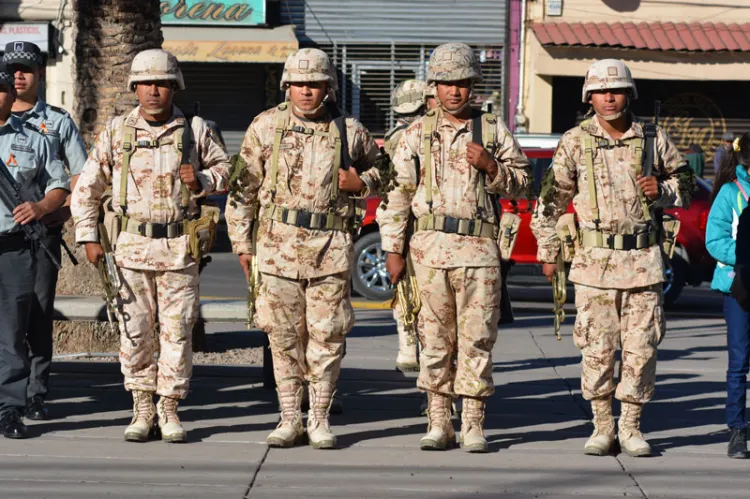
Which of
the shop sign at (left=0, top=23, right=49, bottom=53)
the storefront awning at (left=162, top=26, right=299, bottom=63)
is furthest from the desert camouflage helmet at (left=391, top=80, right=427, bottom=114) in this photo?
the shop sign at (left=0, top=23, right=49, bottom=53)

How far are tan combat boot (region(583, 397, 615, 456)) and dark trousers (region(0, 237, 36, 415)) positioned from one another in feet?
10.1

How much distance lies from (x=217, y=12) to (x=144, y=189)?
61.1 ft

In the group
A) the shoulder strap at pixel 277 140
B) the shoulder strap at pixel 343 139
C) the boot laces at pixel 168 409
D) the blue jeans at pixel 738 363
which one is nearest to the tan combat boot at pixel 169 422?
the boot laces at pixel 168 409

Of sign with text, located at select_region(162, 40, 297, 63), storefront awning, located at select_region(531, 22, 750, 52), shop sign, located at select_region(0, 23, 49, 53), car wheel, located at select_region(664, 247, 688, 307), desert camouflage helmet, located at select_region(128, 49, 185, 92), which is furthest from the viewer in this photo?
shop sign, located at select_region(0, 23, 49, 53)

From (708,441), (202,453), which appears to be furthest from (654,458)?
(202,453)

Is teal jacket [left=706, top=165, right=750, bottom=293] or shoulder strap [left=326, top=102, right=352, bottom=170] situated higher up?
shoulder strap [left=326, top=102, right=352, bottom=170]

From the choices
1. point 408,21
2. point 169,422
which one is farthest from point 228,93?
point 169,422

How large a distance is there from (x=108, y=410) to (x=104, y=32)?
3.70 meters

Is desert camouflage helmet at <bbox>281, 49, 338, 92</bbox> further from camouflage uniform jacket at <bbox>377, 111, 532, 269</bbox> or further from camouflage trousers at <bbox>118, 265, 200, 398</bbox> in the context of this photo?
camouflage trousers at <bbox>118, 265, 200, 398</bbox>

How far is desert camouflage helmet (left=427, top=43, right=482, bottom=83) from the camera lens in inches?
272

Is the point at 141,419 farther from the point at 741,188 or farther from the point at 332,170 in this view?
the point at 741,188

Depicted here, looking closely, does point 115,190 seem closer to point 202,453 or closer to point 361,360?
point 202,453

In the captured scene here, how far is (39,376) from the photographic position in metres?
7.93

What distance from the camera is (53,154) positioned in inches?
304
